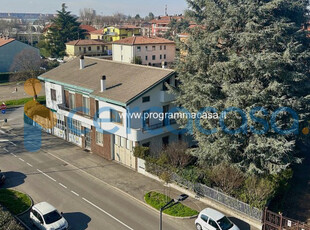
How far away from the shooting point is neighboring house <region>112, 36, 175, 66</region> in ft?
240

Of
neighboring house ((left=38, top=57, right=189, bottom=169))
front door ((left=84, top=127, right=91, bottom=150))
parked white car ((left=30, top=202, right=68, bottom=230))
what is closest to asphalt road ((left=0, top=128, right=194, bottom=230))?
parked white car ((left=30, top=202, right=68, bottom=230))

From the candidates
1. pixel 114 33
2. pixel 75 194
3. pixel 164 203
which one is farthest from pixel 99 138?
pixel 114 33

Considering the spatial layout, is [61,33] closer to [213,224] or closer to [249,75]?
[249,75]

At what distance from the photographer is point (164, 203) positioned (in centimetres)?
2347

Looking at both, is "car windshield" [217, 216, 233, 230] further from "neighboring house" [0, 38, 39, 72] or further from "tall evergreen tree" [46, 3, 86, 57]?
"tall evergreen tree" [46, 3, 86, 57]

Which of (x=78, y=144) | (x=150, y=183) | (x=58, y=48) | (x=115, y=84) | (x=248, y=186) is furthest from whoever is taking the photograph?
(x=58, y=48)

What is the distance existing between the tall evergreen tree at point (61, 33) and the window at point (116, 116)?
61933 millimetres

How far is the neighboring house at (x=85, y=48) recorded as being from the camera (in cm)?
8206

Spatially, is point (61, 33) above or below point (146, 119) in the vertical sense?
above

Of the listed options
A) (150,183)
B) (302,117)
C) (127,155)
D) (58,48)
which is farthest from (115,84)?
(58,48)

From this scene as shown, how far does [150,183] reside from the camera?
26.7m

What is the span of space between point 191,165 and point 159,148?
4.36 m

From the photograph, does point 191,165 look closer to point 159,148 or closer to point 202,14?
point 159,148

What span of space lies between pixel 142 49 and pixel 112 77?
43.8m
